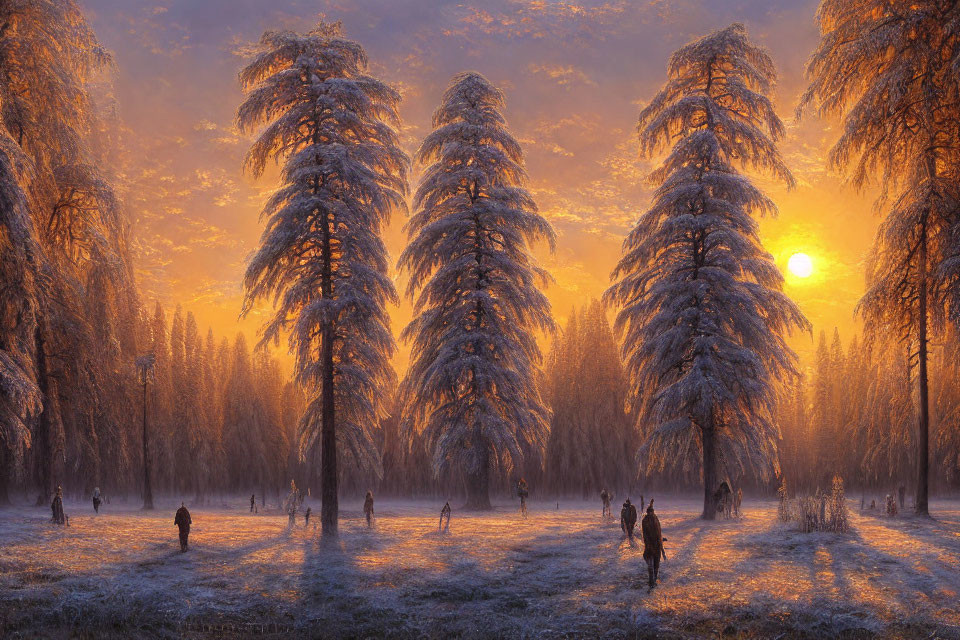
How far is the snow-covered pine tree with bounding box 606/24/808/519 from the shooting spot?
2091 cm

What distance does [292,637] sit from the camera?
11062mm

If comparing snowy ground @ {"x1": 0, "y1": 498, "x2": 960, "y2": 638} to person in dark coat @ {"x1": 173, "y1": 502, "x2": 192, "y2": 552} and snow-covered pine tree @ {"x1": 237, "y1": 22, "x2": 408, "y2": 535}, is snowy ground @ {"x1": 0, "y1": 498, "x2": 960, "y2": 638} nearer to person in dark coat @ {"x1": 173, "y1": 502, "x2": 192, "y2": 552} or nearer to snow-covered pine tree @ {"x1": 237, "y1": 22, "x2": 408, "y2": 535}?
person in dark coat @ {"x1": 173, "y1": 502, "x2": 192, "y2": 552}

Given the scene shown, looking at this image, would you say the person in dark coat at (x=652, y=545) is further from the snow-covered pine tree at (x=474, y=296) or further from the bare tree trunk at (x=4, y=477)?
the bare tree trunk at (x=4, y=477)

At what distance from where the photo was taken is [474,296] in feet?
88.5

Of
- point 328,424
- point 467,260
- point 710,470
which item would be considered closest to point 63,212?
point 328,424

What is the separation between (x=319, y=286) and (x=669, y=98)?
524 inches

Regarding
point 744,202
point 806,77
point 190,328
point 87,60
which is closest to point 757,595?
point 744,202

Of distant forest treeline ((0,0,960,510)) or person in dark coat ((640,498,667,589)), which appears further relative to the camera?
distant forest treeline ((0,0,960,510))

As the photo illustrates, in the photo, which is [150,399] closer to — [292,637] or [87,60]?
[87,60]

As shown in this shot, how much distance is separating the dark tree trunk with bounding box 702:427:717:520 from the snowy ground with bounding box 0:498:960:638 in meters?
2.76

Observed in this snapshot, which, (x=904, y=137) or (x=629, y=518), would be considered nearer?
(x=629, y=518)

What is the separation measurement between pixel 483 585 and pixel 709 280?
41.3 ft

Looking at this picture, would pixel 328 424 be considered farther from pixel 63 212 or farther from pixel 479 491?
pixel 63 212

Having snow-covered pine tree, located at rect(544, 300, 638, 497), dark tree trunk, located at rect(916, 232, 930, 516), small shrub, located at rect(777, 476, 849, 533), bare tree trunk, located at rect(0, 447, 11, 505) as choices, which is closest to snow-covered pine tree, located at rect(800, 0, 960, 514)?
dark tree trunk, located at rect(916, 232, 930, 516)
